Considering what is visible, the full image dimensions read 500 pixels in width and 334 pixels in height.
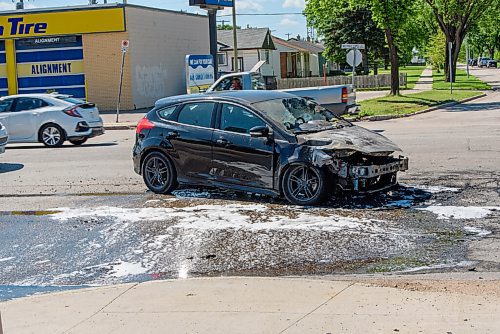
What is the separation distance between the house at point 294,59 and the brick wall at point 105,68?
42.1 metres

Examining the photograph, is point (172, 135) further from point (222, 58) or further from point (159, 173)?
point (222, 58)

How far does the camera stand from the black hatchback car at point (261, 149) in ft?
34.2

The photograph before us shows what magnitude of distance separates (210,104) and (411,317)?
6485 millimetres

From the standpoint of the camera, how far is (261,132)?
1071 cm

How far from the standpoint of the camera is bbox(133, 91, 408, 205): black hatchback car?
10.4 meters

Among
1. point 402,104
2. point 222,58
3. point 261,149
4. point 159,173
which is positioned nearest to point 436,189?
point 261,149

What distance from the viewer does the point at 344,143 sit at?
10.4m

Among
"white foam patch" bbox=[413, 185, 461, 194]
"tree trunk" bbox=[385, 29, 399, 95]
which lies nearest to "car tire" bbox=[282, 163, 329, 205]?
"white foam patch" bbox=[413, 185, 461, 194]

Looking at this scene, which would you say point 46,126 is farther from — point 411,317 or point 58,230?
point 411,317

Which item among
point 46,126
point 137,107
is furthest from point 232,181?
point 137,107

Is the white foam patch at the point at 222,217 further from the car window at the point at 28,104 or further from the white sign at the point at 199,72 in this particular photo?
the white sign at the point at 199,72

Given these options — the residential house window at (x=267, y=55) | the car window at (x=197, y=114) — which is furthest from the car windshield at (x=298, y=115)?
the residential house window at (x=267, y=55)

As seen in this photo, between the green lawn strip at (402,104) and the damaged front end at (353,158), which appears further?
the green lawn strip at (402,104)

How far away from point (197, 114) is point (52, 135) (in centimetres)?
1036
